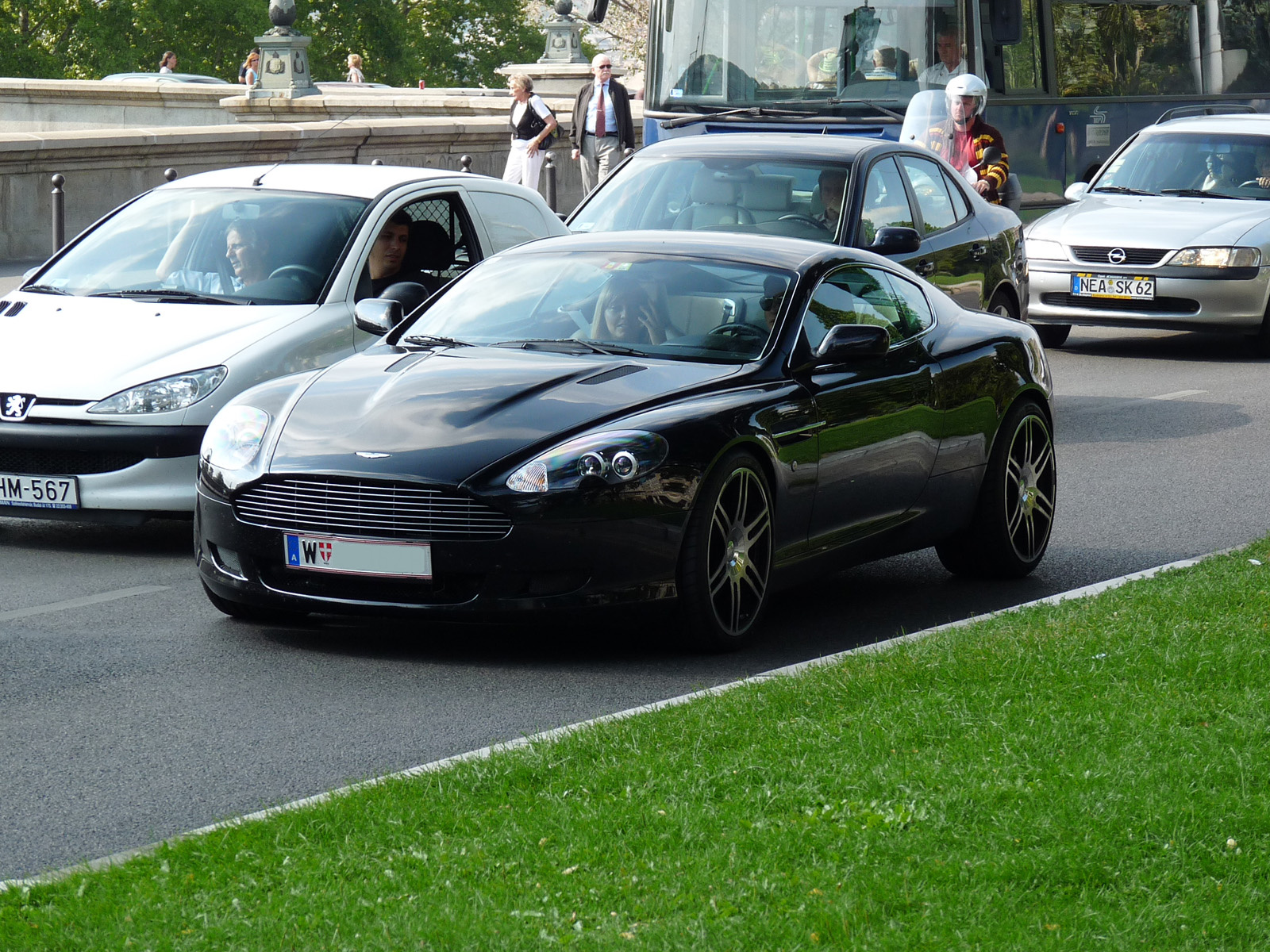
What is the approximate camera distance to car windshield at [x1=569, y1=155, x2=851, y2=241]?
1198 cm

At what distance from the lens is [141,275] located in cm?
1000

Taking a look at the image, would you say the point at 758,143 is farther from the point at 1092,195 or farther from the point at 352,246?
the point at 1092,195

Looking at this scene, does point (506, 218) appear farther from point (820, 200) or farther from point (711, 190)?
point (820, 200)

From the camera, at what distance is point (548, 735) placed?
5.48 m

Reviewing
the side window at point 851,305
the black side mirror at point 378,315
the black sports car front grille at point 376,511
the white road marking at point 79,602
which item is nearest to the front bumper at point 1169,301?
the side window at point 851,305

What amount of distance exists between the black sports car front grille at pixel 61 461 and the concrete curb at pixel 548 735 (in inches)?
128

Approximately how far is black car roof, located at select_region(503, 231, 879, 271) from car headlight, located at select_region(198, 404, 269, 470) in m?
1.65

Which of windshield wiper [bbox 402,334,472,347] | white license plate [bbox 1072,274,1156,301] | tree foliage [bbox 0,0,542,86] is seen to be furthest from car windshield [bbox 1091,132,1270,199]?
tree foliage [bbox 0,0,542,86]

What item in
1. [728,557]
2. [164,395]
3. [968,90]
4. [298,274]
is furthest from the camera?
[968,90]

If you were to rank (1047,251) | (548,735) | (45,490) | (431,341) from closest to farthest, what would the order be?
(548,735) → (431,341) → (45,490) → (1047,251)

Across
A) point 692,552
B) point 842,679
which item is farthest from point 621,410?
point 842,679

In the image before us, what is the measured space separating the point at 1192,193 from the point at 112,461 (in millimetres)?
11837

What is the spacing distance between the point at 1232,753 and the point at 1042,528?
380 cm

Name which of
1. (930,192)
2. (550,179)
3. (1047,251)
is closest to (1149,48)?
(1047,251)
